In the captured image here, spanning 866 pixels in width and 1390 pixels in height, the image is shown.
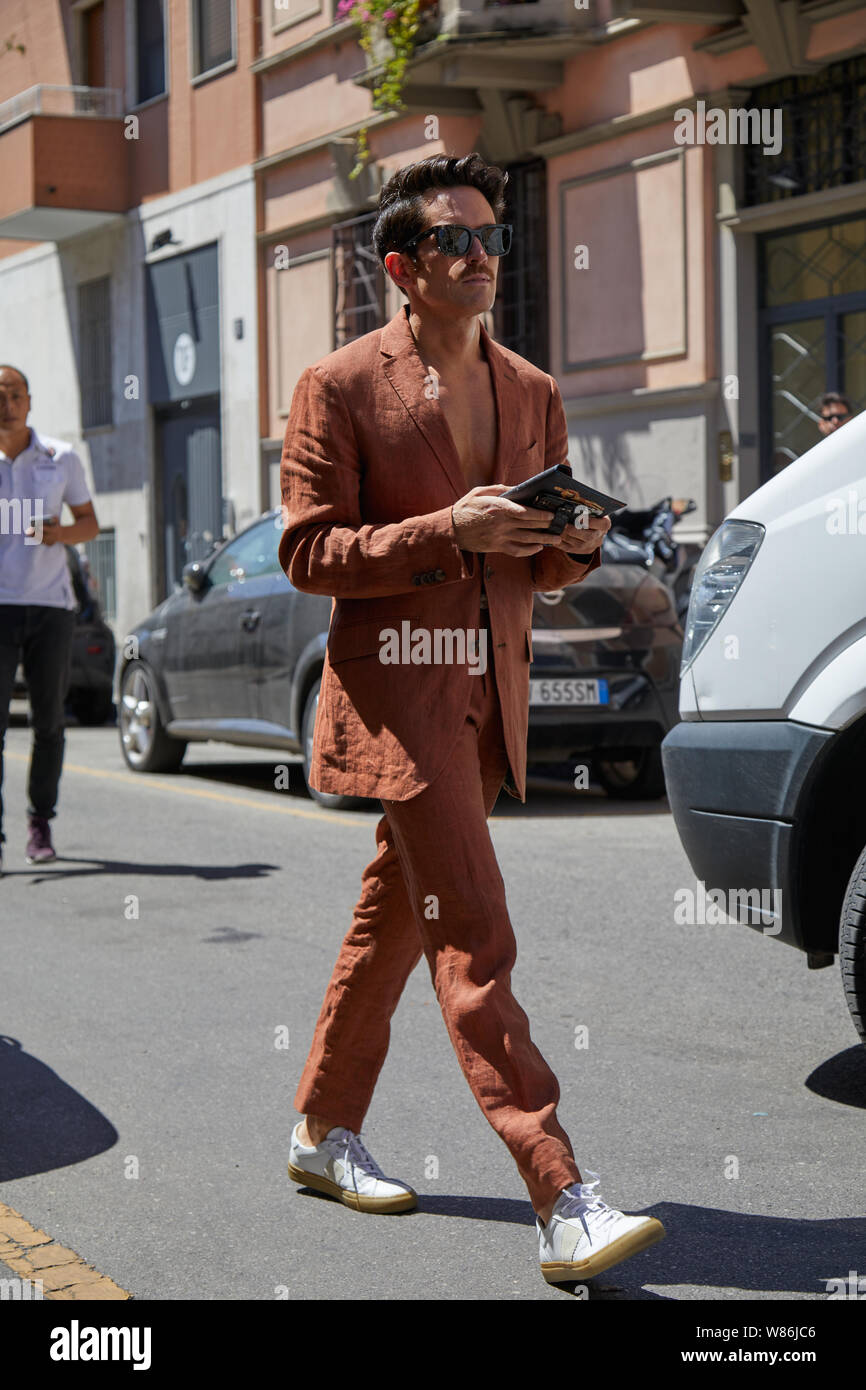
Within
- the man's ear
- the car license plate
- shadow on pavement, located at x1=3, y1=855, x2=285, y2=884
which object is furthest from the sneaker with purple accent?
the man's ear

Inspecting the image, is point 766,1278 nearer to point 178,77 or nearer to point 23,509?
point 23,509

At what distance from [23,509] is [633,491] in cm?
852

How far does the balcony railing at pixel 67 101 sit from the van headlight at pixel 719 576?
69.5 ft

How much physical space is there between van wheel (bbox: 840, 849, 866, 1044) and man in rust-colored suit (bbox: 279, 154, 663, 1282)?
916 mm

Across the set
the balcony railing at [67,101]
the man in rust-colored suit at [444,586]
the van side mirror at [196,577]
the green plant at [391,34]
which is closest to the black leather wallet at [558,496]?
the man in rust-colored suit at [444,586]

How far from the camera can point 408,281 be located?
3.71 meters

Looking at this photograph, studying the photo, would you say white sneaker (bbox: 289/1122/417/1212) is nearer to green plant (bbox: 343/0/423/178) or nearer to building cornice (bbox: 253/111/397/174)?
green plant (bbox: 343/0/423/178)

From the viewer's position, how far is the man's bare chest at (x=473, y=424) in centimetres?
373

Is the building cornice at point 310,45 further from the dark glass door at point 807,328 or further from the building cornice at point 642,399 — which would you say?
the dark glass door at point 807,328

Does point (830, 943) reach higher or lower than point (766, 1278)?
higher

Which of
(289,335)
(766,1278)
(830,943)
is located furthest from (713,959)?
(289,335)

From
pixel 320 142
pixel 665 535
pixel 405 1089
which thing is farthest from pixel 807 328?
pixel 405 1089

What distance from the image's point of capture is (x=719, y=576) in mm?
4551

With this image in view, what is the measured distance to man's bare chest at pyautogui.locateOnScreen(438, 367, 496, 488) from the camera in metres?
3.73
